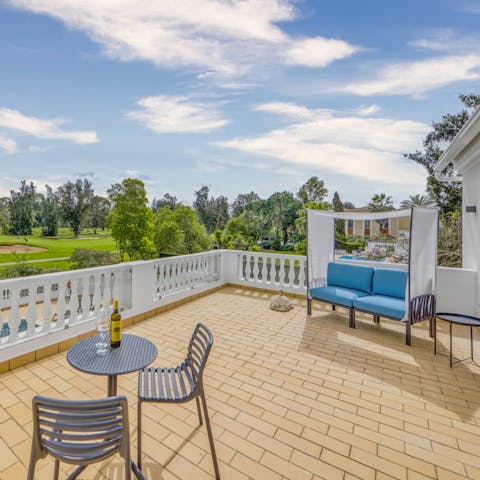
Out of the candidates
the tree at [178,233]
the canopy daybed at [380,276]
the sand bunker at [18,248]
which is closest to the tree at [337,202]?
the tree at [178,233]

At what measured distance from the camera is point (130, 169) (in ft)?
55.8

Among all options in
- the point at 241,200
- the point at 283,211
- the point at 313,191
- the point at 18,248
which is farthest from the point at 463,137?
the point at 241,200

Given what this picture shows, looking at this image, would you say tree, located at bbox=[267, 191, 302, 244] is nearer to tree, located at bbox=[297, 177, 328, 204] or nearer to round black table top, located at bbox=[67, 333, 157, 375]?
tree, located at bbox=[297, 177, 328, 204]

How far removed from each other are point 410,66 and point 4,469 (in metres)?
7.85

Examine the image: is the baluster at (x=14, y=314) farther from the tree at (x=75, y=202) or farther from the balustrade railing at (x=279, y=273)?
the tree at (x=75, y=202)

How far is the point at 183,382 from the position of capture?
1.99 metres

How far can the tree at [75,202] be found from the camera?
638 inches

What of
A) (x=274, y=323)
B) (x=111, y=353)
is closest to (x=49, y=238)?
(x=274, y=323)

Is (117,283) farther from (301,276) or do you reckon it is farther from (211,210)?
(211,210)

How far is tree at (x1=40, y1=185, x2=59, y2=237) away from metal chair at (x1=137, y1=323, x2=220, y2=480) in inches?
565

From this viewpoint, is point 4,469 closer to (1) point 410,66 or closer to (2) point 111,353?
(2) point 111,353

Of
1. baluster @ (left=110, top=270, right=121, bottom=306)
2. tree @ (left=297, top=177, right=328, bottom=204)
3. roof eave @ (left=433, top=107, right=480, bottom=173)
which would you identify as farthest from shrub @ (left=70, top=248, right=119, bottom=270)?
tree @ (left=297, top=177, right=328, bottom=204)

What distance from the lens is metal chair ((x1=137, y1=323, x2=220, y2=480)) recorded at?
5.82 ft

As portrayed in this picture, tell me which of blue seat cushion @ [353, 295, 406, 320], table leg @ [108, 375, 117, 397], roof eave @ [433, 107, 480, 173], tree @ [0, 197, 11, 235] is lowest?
blue seat cushion @ [353, 295, 406, 320]
